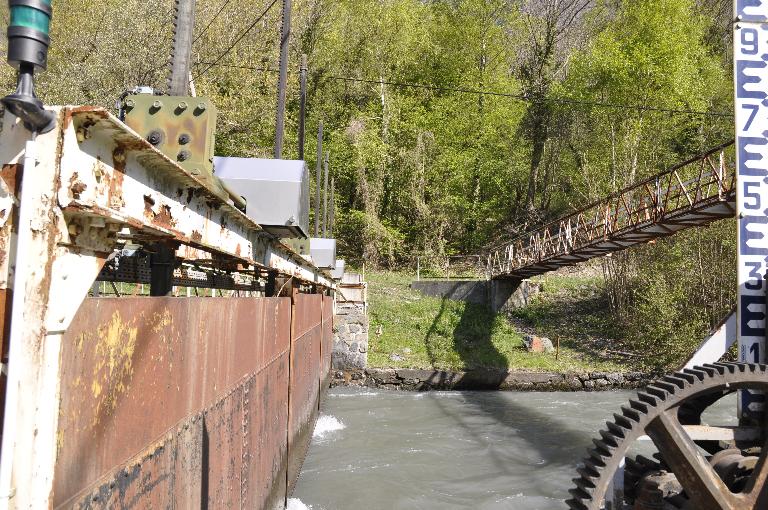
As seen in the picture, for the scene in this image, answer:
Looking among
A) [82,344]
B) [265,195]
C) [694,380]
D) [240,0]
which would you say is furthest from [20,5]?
[240,0]

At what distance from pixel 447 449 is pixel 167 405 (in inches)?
405

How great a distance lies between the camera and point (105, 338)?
209 cm

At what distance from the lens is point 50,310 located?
1612mm

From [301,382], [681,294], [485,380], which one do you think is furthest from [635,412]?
[681,294]

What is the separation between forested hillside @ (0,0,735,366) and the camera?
22391 millimetres

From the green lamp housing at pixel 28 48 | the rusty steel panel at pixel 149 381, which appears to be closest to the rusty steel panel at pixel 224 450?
the rusty steel panel at pixel 149 381

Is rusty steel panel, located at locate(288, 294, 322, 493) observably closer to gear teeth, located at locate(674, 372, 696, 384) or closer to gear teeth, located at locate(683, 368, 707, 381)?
gear teeth, located at locate(674, 372, 696, 384)

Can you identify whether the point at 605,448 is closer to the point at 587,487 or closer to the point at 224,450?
the point at 587,487

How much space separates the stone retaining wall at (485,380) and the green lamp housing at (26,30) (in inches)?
737

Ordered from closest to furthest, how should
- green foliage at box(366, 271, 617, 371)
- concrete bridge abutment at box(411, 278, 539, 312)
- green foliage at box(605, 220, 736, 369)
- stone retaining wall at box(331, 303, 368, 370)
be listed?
stone retaining wall at box(331, 303, 368, 370), green foliage at box(366, 271, 617, 371), green foliage at box(605, 220, 736, 369), concrete bridge abutment at box(411, 278, 539, 312)

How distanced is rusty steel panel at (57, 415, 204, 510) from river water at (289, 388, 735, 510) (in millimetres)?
4882

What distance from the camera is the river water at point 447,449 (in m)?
9.23

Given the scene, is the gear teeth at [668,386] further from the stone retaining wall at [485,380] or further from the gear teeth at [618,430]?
the stone retaining wall at [485,380]

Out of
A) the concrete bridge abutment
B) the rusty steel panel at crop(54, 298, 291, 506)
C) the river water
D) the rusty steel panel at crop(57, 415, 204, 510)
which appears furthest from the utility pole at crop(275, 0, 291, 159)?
the concrete bridge abutment
